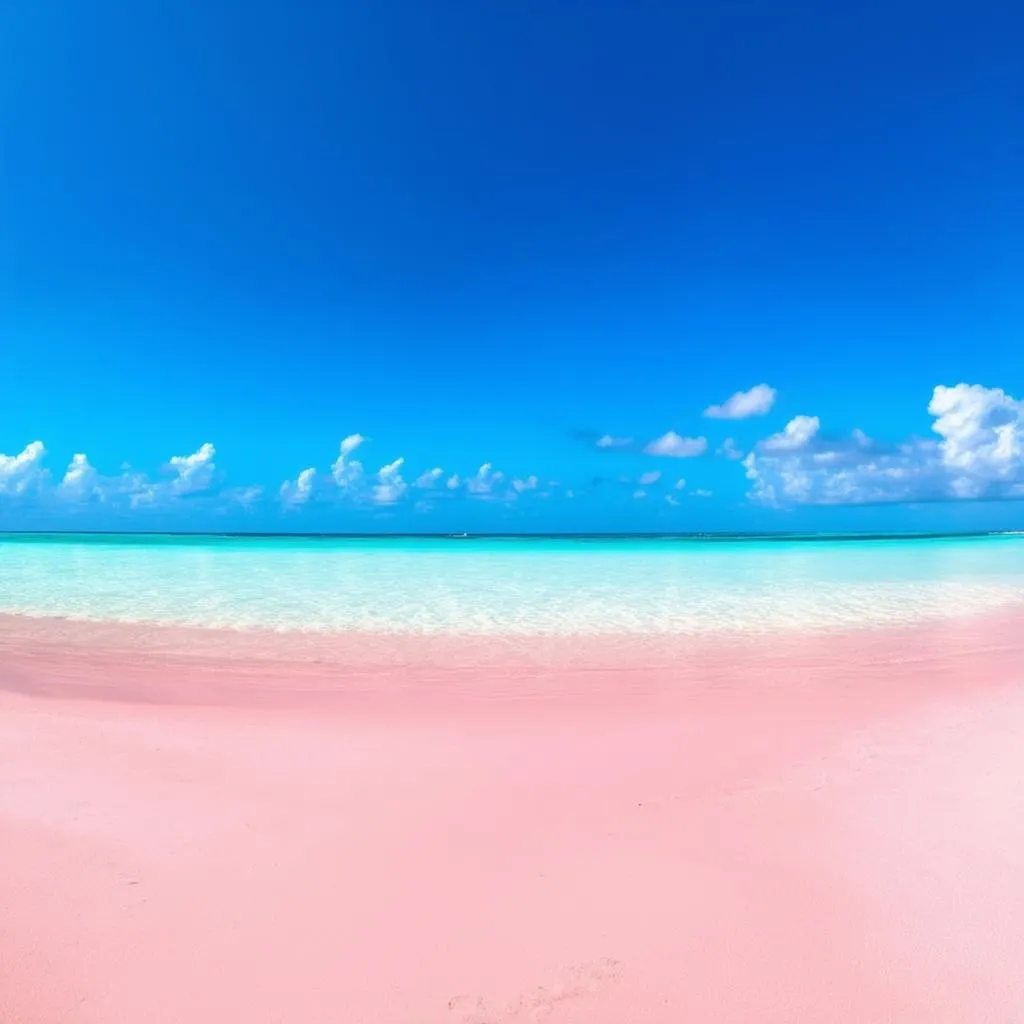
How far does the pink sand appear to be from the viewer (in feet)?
6.31

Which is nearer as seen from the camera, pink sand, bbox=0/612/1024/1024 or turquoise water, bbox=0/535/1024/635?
pink sand, bbox=0/612/1024/1024

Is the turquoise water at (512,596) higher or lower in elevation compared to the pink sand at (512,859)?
higher

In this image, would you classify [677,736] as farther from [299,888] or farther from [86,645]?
[86,645]

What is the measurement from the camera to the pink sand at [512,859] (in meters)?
1.92

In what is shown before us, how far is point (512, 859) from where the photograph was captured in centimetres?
261

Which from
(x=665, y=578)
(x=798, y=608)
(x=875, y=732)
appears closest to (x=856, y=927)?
(x=875, y=732)

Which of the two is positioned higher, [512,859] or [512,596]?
[512,596]

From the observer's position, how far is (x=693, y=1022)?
1.81 m

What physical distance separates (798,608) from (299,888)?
9.64m

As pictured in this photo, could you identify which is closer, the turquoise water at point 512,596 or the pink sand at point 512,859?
the pink sand at point 512,859

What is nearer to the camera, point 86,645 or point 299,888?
point 299,888

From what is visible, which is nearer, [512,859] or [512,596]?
[512,859]

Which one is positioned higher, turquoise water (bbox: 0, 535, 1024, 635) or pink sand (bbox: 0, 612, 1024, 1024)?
turquoise water (bbox: 0, 535, 1024, 635)

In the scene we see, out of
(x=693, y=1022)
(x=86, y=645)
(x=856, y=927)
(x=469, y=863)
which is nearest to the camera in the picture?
(x=693, y=1022)
